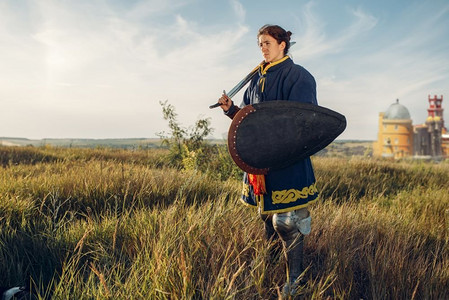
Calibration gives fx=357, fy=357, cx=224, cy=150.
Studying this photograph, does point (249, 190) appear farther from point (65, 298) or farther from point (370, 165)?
point (370, 165)

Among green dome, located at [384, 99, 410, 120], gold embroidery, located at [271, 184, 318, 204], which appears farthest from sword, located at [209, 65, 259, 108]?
green dome, located at [384, 99, 410, 120]

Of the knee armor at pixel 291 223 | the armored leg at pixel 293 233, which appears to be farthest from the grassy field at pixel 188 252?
the knee armor at pixel 291 223

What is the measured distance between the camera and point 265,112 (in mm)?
2170

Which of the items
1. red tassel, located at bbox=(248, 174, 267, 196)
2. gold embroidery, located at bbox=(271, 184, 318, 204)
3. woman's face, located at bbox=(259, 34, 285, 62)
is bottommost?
gold embroidery, located at bbox=(271, 184, 318, 204)

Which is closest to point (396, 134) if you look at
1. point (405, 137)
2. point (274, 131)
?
point (405, 137)

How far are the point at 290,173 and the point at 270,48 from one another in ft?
2.95

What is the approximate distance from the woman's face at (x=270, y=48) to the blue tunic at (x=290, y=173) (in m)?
0.06

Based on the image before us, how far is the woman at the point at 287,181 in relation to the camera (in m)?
2.40

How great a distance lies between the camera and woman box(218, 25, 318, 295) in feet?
7.88

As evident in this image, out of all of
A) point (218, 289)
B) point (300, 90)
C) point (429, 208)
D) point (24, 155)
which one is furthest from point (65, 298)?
point (24, 155)

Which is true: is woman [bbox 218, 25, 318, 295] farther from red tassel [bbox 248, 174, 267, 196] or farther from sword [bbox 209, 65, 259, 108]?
sword [bbox 209, 65, 259, 108]

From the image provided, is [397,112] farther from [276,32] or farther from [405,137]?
[276,32]

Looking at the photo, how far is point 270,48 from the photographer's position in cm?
254

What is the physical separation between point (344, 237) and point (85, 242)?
2.09 metres
